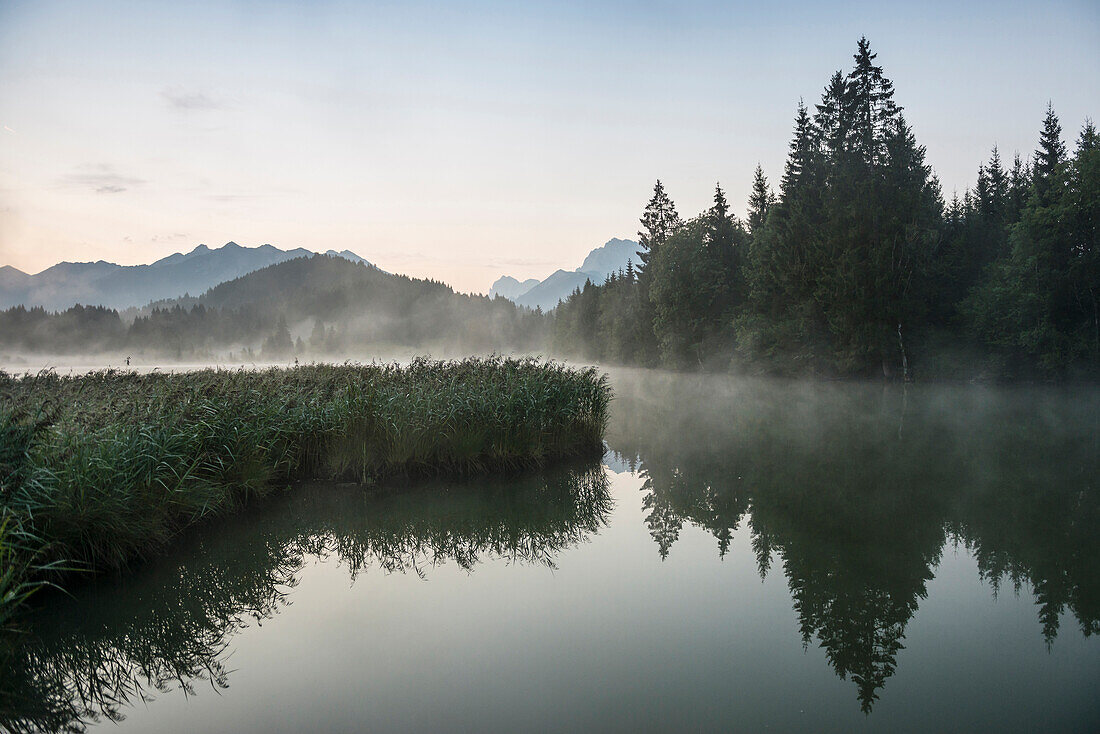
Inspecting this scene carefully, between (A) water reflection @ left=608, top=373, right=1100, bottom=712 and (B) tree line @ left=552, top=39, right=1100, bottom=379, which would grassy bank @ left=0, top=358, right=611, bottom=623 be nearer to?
(A) water reflection @ left=608, top=373, right=1100, bottom=712

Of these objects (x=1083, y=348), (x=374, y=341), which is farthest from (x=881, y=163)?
(x=374, y=341)

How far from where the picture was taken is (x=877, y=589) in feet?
18.6

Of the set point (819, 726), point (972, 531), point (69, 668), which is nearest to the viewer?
point (819, 726)

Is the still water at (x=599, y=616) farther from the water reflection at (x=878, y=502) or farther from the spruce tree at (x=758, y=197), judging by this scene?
the spruce tree at (x=758, y=197)

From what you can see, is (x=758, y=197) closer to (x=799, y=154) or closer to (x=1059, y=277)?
(x=799, y=154)

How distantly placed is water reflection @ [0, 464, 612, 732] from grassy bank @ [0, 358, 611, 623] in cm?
44

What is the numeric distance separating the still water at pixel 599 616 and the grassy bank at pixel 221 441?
52cm

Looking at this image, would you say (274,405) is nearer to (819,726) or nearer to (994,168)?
(819,726)

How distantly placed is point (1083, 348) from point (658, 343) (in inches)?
1246

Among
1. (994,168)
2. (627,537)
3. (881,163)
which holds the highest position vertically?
(994,168)

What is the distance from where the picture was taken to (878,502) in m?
8.88

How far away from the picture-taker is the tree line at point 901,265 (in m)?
28.2

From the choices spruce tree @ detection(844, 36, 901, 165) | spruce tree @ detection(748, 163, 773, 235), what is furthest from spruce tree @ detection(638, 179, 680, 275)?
spruce tree @ detection(844, 36, 901, 165)

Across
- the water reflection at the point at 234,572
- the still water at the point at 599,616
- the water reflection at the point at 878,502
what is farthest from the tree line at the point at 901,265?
the water reflection at the point at 234,572
